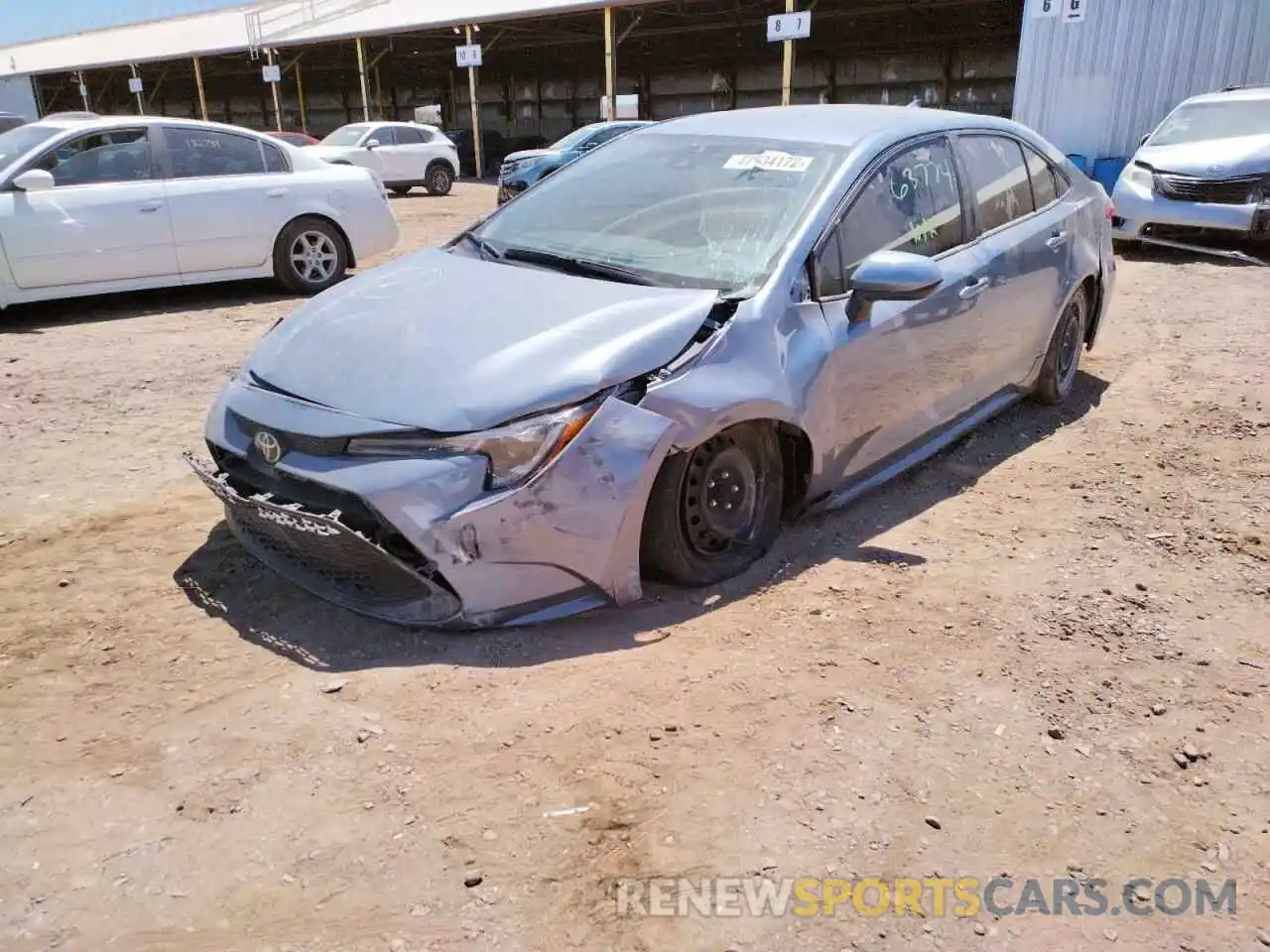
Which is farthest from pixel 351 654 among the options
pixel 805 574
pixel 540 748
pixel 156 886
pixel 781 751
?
pixel 805 574

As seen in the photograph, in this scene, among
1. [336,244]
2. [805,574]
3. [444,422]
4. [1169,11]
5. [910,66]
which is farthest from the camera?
[910,66]

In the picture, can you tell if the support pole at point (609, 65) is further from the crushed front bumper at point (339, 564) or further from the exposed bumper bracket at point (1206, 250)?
the crushed front bumper at point (339, 564)

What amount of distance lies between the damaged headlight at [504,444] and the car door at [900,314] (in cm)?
118

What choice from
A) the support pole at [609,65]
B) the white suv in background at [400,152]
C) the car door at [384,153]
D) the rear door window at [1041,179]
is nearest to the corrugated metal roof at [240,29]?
the support pole at [609,65]

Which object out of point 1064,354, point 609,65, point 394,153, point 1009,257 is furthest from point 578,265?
point 609,65

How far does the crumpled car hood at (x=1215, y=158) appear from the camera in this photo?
1006 cm

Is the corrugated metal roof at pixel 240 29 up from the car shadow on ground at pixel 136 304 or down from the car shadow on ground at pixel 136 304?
up

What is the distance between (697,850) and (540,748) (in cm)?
53

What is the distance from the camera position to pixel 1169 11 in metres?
15.2

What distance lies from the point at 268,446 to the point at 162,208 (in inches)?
228

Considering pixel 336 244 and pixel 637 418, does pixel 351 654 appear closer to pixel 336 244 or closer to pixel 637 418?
pixel 637 418

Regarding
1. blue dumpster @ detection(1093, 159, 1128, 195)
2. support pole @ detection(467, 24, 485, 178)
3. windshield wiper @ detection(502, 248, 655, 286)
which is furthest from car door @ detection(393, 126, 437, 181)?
windshield wiper @ detection(502, 248, 655, 286)

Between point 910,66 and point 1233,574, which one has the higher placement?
point 910,66

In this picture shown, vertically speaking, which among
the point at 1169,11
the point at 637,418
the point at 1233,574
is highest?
the point at 1169,11
